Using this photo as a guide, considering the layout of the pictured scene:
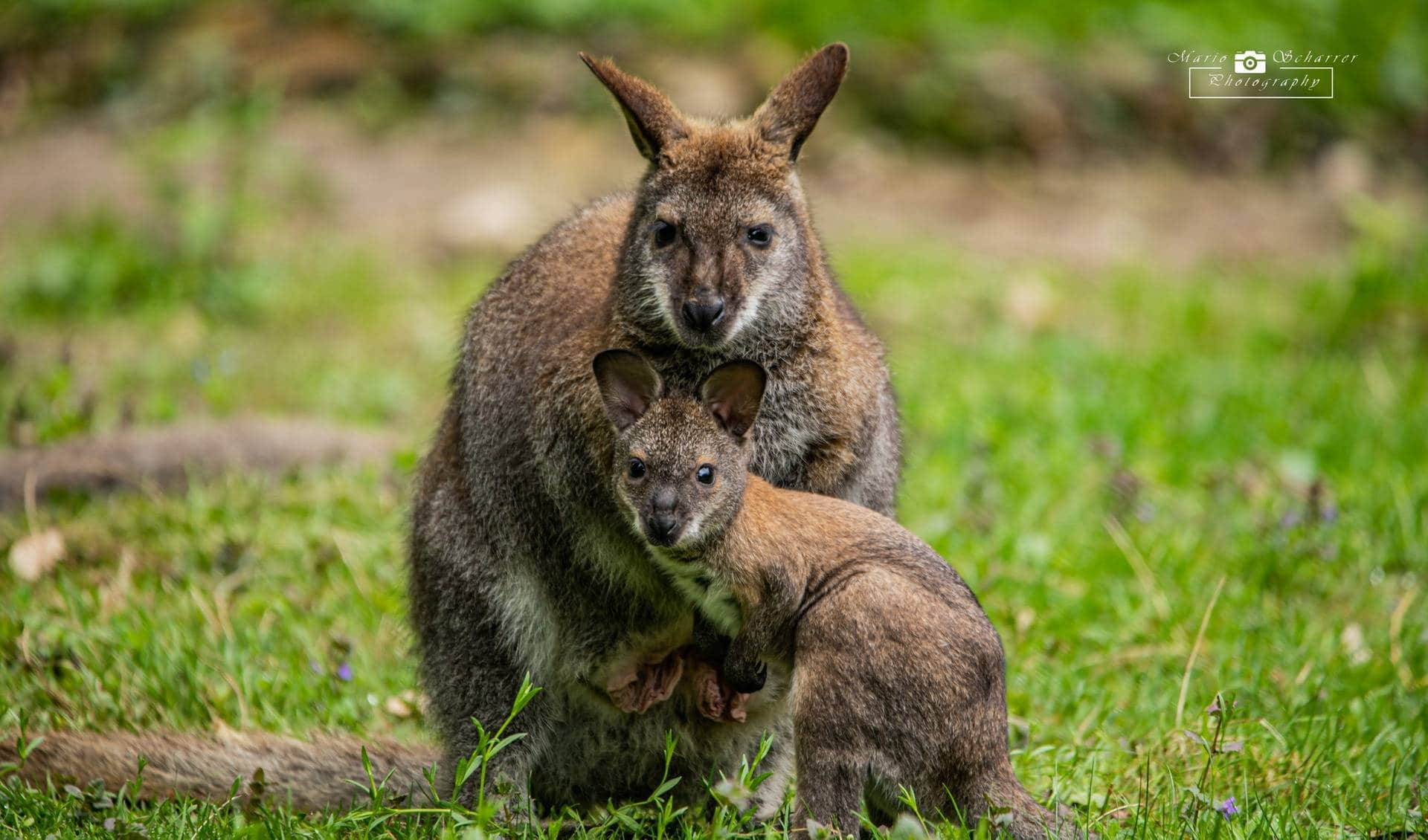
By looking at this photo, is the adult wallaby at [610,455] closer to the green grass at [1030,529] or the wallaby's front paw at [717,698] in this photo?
the wallaby's front paw at [717,698]

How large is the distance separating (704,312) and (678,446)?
0.34m

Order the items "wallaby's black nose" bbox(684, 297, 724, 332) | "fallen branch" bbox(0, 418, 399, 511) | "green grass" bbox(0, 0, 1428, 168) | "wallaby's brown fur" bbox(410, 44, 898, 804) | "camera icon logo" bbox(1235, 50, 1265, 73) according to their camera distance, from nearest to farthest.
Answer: "wallaby's black nose" bbox(684, 297, 724, 332)
"wallaby's brown fur" bbox(410, 44, 898, 804)
"fallen branch" bbox(0, 418, 399, 511)
"camera icon logo" bbox(1235, 50, 1265, 73)
"green grass" bbox(0, 0, 1428, 168)

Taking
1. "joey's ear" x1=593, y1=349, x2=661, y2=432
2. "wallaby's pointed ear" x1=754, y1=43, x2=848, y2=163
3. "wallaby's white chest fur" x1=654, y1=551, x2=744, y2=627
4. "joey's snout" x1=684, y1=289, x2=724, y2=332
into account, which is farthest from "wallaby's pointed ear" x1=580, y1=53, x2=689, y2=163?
"wallaby's white chest fur" x1=654, y1=551, x2=744, y2=627

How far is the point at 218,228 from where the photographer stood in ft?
30.2

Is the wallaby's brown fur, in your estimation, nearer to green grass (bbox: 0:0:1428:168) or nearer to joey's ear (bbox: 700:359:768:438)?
joey's ear (bbox: 700:359:768:438)

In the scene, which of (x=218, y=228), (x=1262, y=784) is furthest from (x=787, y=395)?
(x=218, y=228)

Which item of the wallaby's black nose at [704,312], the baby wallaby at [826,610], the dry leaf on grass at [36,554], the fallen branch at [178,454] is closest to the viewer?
the baby wallaby at [826,610]

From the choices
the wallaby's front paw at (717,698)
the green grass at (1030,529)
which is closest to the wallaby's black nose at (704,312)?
the wallaby's front paw at (717,698)

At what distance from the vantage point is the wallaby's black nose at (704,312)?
12.4 feet

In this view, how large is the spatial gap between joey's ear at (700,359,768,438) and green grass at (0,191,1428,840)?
960 millimetres

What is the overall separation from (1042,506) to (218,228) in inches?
215

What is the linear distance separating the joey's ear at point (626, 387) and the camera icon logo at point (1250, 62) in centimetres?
838

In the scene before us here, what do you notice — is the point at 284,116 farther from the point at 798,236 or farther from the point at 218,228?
the point at 798,236

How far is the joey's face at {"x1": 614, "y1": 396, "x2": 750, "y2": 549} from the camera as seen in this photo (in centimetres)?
370
